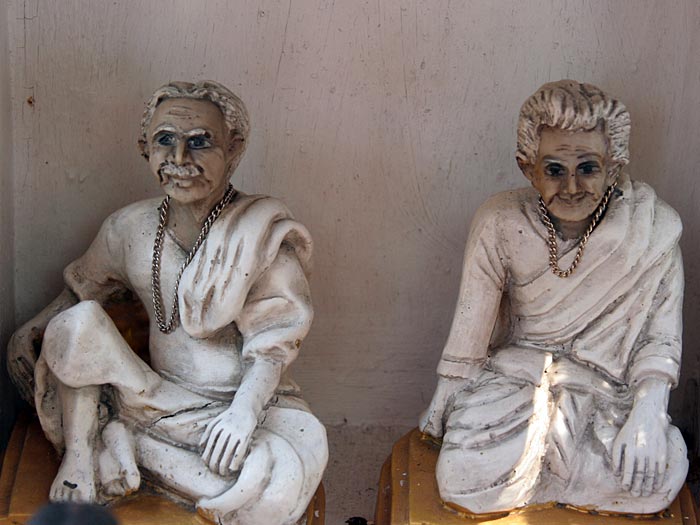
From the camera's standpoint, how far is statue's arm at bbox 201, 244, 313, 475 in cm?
397

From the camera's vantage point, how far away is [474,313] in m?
4.14

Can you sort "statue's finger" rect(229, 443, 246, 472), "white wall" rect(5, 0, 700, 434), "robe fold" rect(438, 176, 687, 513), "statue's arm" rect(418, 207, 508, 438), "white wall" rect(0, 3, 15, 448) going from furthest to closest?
1. "white wall" rect(5, 0, 700, 434)
2. "white wall" rect(0, 3, 15, 448)
3. "statue's arm" rect(418, 207, 508, 438)
4. "robe fold" rect(438, 176, 687, 513)
5. "statue's finger" rect(229, 443, 246, 472)

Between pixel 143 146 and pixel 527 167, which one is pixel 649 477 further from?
pixel 143 146

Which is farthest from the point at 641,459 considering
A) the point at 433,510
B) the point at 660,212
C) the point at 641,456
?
the point at 660,212

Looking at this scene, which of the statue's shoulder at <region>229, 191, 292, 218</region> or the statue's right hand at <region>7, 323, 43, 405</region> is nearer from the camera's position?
the statue's shoulder at <region>229, 191, 292, 218</region>

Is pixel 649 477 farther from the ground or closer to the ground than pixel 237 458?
farther from the ground

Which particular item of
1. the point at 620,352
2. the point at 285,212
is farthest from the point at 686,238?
the point at 285,212

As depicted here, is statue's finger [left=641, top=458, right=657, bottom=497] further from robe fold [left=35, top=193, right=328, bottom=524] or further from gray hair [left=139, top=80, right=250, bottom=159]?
gray hair [left=139, top=80, right=250, bottom=159]

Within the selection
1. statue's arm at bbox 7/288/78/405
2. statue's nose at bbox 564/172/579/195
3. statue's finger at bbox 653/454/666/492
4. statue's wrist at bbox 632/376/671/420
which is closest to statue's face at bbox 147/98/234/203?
statue's arm at bbox 7/288/78/405

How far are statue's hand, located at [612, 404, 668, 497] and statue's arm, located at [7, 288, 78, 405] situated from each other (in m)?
1.52

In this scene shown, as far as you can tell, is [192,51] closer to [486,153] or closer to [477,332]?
[486,153]

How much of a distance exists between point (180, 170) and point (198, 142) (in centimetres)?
10

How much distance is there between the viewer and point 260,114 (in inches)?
182

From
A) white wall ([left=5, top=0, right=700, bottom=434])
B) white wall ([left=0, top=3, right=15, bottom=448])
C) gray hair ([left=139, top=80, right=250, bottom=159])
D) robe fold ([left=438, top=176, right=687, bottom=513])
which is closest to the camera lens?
robe fold ([left=438, top=176, right=687, bottom=513])
